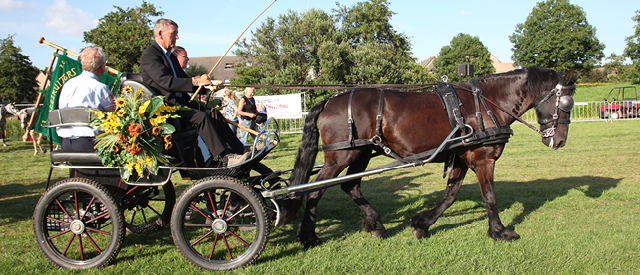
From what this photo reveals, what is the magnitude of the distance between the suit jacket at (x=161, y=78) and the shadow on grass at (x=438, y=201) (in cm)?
181

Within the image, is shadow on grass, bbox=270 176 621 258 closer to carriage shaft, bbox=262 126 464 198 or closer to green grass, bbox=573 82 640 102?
carriage shaft, bbox=262 126 464 198

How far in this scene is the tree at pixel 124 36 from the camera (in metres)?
33.7

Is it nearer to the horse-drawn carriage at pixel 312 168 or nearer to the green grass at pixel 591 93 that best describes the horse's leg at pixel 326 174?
the horse-drawn carriage at pixel 312 168

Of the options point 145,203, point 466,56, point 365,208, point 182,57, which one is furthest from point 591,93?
point 145,203

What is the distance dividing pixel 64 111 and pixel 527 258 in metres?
4.26

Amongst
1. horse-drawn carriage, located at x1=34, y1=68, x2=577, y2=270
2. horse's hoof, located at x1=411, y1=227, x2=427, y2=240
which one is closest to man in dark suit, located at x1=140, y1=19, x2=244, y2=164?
horse-drawn carriage, located at x1=34, y1=68, x2=577, y2=270

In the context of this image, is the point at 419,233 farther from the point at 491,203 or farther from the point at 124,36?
the point at 124,36

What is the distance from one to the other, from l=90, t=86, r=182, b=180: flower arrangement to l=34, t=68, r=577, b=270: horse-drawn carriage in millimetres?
163

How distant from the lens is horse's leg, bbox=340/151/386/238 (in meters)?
4.32

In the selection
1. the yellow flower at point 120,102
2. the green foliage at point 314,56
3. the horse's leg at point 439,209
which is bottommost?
the horse's leg at point 439,209

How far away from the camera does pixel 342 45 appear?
30.2m

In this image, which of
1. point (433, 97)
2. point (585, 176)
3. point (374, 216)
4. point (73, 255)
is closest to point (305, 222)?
point (374, 216)

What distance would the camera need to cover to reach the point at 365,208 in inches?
173

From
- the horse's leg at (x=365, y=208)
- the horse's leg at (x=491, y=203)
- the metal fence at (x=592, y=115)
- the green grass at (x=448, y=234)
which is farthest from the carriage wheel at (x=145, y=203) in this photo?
the metal fence at (x=592, y=115)
